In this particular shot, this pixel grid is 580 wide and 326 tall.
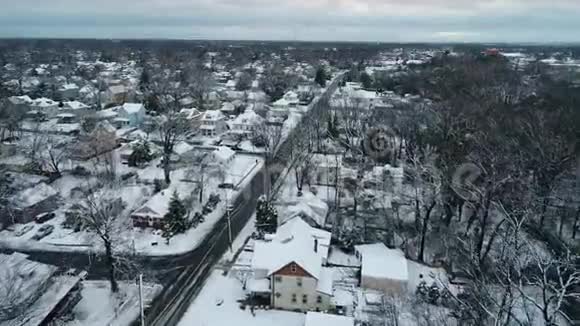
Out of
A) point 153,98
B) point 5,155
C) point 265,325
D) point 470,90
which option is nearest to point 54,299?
point 265,325

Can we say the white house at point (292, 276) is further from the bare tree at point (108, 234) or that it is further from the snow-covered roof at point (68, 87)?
the snow-covered roof at point (68, 87)

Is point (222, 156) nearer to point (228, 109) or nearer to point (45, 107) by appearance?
point (228, 109)

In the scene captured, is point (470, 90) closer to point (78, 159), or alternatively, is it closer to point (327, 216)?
point (327, 216)

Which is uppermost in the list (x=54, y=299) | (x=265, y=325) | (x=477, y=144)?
→ (x=477, y=144)

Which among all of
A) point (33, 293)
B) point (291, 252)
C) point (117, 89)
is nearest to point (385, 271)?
point (291, 252)

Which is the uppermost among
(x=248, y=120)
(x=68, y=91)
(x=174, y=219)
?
(x=68, y=91)

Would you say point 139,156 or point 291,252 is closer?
point 291,252

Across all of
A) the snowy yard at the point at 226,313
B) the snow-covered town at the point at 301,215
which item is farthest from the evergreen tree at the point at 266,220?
the snowy yard at the point at 226,313
